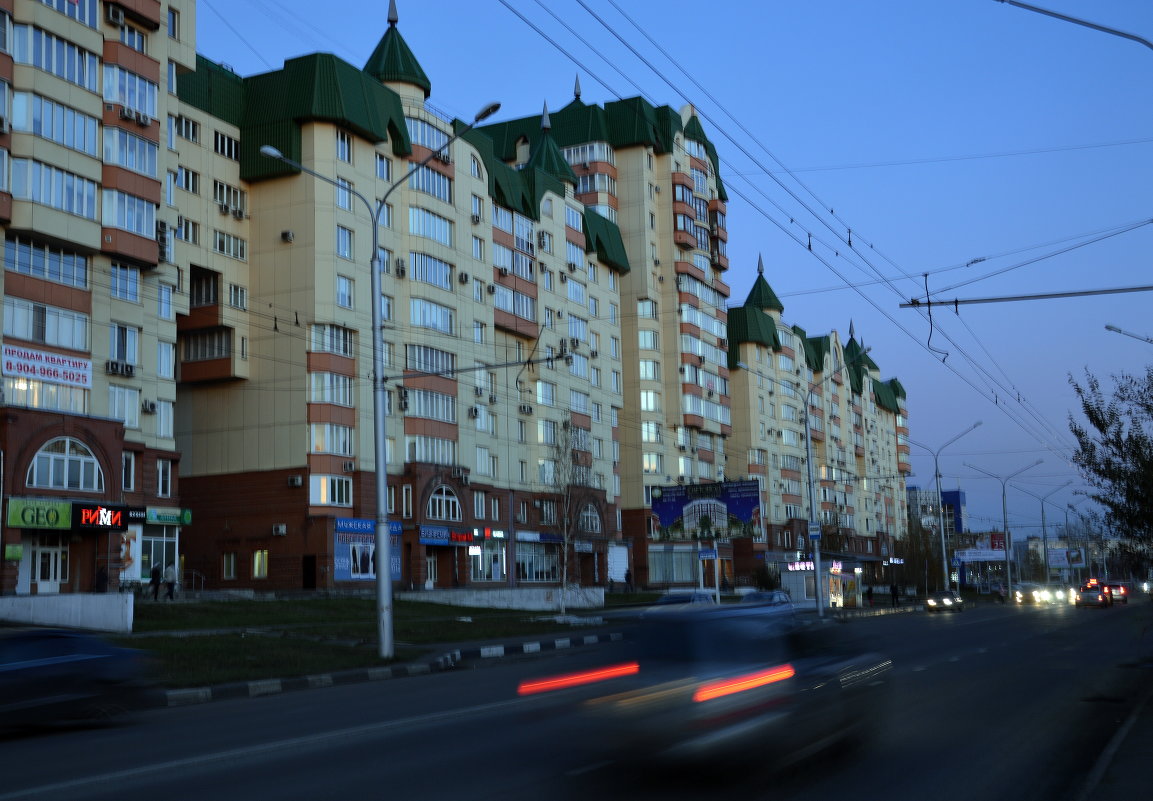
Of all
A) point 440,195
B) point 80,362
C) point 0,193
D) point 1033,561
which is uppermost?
point 440,195

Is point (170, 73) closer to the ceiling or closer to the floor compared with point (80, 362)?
closer to the ceiling

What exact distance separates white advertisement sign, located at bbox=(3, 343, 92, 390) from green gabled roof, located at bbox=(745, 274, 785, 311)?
70.6 meters

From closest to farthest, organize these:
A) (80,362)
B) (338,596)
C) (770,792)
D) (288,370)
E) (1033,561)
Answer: (770,792)
(80,362)
(338,596)
(288,370)
(1033,561)

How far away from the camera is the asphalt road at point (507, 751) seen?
905 cm

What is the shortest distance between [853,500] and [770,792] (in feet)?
396

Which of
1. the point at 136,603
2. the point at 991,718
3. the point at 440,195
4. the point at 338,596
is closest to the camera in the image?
the point at 991,718

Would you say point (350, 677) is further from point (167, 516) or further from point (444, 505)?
point (444, 505)

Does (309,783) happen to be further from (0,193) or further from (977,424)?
(977,424)

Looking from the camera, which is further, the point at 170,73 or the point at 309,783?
the point at 170,73

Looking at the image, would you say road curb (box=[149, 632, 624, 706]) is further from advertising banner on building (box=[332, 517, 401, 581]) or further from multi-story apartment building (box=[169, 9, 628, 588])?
advertising banner on building (box=[332, 517, 401, 581])

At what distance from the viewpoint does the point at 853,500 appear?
126m

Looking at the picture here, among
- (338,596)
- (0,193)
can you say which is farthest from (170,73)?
(338,596)

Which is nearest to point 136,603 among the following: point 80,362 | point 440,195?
point 80,362

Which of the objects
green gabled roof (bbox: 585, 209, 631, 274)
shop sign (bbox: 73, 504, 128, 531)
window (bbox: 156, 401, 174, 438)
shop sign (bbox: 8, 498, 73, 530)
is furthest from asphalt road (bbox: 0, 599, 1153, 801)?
green gabled roof (bbox: 585, 209, 631, 274)
